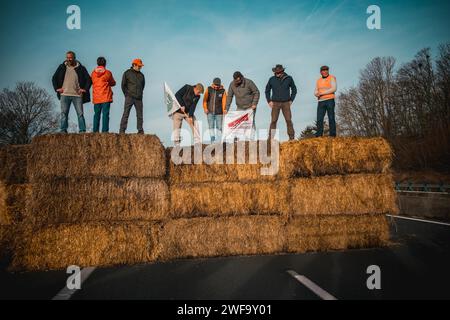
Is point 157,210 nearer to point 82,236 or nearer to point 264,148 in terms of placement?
point 82,236

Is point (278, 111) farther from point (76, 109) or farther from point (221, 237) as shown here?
point (76, 109)

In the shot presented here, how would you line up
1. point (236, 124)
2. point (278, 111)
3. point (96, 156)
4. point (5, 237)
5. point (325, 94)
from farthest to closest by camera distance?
point (278, 111)
point (236, 124)
point (325, 94)
point (5, 237)
point (96, 156)

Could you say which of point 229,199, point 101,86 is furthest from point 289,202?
point 101,86

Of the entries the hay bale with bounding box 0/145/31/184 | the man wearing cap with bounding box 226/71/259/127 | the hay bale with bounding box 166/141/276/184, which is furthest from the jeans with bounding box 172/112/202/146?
the hay bale with bounding box 0/145/31/184

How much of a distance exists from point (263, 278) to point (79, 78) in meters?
7.06

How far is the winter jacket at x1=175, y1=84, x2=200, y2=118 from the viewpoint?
33.6 feet

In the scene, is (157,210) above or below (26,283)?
above

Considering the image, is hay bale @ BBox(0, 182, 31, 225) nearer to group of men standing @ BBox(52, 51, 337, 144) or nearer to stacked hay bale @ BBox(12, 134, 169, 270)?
stacked hay bale @ BBox(12, 134, 169, 270)

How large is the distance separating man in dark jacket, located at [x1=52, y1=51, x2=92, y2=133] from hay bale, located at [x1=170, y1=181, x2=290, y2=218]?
3.54 meters

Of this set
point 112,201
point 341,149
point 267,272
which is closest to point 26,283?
point 112,201

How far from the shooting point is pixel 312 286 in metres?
4.70
